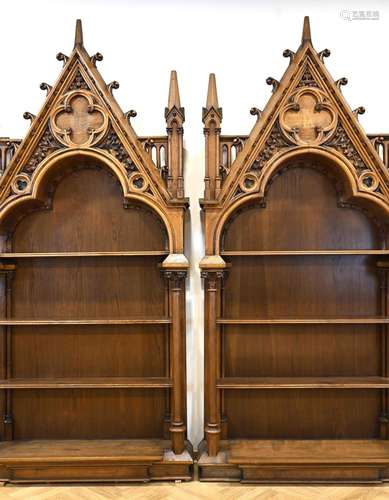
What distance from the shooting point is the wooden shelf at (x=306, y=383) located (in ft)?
8.06

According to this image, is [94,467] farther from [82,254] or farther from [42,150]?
[42,150]

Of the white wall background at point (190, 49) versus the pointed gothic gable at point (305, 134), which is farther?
the white wall background at point (190, 49)

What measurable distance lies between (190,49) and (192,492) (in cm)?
263

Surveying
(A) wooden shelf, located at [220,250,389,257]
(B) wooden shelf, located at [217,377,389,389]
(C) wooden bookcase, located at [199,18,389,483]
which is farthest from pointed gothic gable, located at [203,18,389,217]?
(B) wooden shelf, located at [217,377,389,389]

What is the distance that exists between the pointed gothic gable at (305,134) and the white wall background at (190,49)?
1.21ft

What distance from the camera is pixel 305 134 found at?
2463 mm

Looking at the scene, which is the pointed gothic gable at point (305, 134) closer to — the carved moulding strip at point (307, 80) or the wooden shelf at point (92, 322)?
the carved moulding strip at point (307, 80)

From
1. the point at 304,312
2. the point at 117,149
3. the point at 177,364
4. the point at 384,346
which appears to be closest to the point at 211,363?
the point at 177,364

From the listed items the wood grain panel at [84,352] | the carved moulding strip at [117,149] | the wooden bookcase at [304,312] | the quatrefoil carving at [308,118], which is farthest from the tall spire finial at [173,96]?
the wood grain panel at [84,352]

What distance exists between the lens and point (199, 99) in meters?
2.81

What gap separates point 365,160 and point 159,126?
1.27 m

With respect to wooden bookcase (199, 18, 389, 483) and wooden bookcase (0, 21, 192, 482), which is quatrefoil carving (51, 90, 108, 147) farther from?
wooden bookcase (199, 18, 389, 483)

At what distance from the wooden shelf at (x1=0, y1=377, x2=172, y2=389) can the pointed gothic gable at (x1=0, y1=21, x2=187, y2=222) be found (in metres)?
1.02

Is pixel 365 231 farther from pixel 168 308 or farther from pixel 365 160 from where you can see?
pixel 168 308
